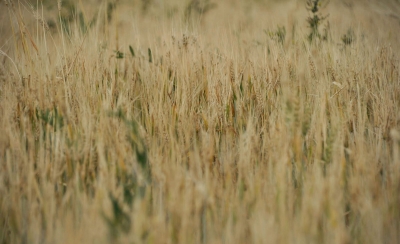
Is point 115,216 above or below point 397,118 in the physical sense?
below

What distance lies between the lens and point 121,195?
1005mm

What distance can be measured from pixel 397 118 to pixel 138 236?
4.02 ft

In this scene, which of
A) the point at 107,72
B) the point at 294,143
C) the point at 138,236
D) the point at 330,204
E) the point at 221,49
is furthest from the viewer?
the point at 221,49

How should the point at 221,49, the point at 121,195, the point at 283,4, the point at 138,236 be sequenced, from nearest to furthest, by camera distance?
1. the point at 138,236
2. the point at 121,195
3. the point at 221,49
4. the point at 283,4

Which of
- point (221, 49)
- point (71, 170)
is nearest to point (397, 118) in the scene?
point (221, 49)

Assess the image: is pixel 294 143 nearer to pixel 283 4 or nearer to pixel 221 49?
pixel 221 49

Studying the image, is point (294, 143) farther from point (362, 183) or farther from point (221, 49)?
point (221, 49)

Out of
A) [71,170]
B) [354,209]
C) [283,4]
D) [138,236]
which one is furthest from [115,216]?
[283,4]

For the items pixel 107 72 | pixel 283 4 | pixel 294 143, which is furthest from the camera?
pixel 283 4

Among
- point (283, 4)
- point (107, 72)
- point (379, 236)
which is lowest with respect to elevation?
point (379, 236)

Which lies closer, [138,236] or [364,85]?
[138,236]

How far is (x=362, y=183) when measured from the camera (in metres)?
1.06

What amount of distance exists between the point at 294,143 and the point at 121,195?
1.95ft

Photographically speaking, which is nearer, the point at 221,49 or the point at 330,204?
the point at 330,204
